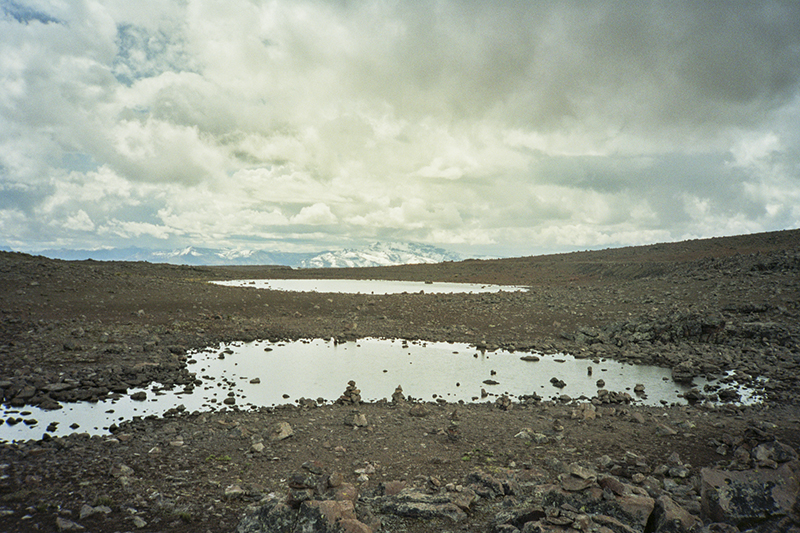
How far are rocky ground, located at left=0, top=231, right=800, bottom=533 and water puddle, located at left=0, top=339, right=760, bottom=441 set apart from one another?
0.93m

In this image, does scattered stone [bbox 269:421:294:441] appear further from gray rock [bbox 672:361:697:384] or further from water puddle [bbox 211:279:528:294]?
water puddle [bbox 211:279:528:294]

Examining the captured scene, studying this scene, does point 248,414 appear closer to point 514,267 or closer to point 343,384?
point 343,384

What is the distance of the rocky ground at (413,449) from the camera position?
6070 mm

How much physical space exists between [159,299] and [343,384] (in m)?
23.4

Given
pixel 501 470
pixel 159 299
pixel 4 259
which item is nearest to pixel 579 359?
pixel 501 470

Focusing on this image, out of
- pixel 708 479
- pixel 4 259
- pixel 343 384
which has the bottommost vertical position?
pixel 343 384

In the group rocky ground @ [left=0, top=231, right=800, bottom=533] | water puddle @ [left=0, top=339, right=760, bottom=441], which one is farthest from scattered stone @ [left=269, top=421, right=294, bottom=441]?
water puddle @ [left=0, top=339, right=760, bottom=441]

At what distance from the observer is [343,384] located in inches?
614

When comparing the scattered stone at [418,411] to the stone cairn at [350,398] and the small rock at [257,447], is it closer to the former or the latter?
the stone cairn at [350,398]

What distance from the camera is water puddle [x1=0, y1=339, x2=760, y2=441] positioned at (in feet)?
38.8

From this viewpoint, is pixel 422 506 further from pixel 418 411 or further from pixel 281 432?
pixel 418 411

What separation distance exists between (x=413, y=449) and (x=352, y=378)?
750 cm

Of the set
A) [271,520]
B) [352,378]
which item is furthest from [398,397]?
[271,520]

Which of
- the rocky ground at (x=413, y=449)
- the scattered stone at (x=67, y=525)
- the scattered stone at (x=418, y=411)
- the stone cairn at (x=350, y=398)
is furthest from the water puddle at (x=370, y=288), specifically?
the scattered stone at (x=67, y=525)
